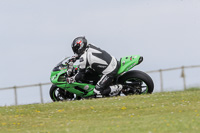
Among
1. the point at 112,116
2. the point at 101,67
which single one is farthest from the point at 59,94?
the point at 112,116

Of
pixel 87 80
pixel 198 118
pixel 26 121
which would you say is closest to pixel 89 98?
pixel 87 80

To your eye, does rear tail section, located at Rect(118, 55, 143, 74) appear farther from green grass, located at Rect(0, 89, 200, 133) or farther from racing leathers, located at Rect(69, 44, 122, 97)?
green grass, located at Rect(0, 89, 200, 133)

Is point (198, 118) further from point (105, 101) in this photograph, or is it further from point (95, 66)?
point (95, 66)

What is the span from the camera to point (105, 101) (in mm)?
14070

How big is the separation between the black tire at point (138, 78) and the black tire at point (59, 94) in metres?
2.22

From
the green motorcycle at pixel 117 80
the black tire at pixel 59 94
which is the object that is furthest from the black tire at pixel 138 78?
the black tire at pixel 59 94

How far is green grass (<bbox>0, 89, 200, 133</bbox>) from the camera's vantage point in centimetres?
948

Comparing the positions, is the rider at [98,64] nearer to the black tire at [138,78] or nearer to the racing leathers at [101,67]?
the racing leathers at [101,67]

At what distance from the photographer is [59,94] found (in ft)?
54.5

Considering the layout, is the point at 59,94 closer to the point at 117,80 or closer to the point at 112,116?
the point at 117,80

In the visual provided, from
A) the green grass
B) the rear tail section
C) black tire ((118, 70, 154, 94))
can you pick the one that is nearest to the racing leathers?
the rear tail section

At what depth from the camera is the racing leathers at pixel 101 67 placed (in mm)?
15227

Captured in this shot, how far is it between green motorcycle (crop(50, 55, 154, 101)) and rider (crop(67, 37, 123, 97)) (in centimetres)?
24

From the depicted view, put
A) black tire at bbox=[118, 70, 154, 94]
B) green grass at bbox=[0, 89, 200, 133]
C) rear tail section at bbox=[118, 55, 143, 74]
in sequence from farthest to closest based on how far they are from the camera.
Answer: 1. rear tail section at bbox=[118, 55, 143, 74]
2. black tire at bbox=[118, 70, 154, 94]
3. green grass at bbox=[0, 89, 200, 133]
